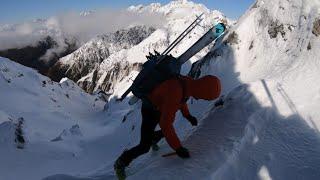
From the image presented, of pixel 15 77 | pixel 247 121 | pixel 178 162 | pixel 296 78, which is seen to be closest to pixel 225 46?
pixel 296 78

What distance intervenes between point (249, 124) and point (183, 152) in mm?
1767

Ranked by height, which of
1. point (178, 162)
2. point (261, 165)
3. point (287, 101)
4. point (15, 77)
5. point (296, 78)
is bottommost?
point (261, 165)

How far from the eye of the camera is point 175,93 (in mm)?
7910

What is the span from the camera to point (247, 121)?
9406 millimetres

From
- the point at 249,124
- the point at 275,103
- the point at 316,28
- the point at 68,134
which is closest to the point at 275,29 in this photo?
the point at 316,28

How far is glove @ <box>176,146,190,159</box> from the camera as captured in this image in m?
8.33

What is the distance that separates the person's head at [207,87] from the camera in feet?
25.7

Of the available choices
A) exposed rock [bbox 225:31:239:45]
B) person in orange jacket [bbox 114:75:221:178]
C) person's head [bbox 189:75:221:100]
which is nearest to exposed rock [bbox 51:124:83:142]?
exposed rock [bbox 225:31:239:45]

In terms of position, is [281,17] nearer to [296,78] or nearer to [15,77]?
[296,78]

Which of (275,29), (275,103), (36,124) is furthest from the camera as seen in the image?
(36,124)

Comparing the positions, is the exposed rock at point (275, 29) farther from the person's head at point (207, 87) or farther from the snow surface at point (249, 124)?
the person's head at point (207, 87)

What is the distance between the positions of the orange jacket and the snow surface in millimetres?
980

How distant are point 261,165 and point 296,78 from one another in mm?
4824

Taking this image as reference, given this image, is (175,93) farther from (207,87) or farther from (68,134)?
(68,134)
